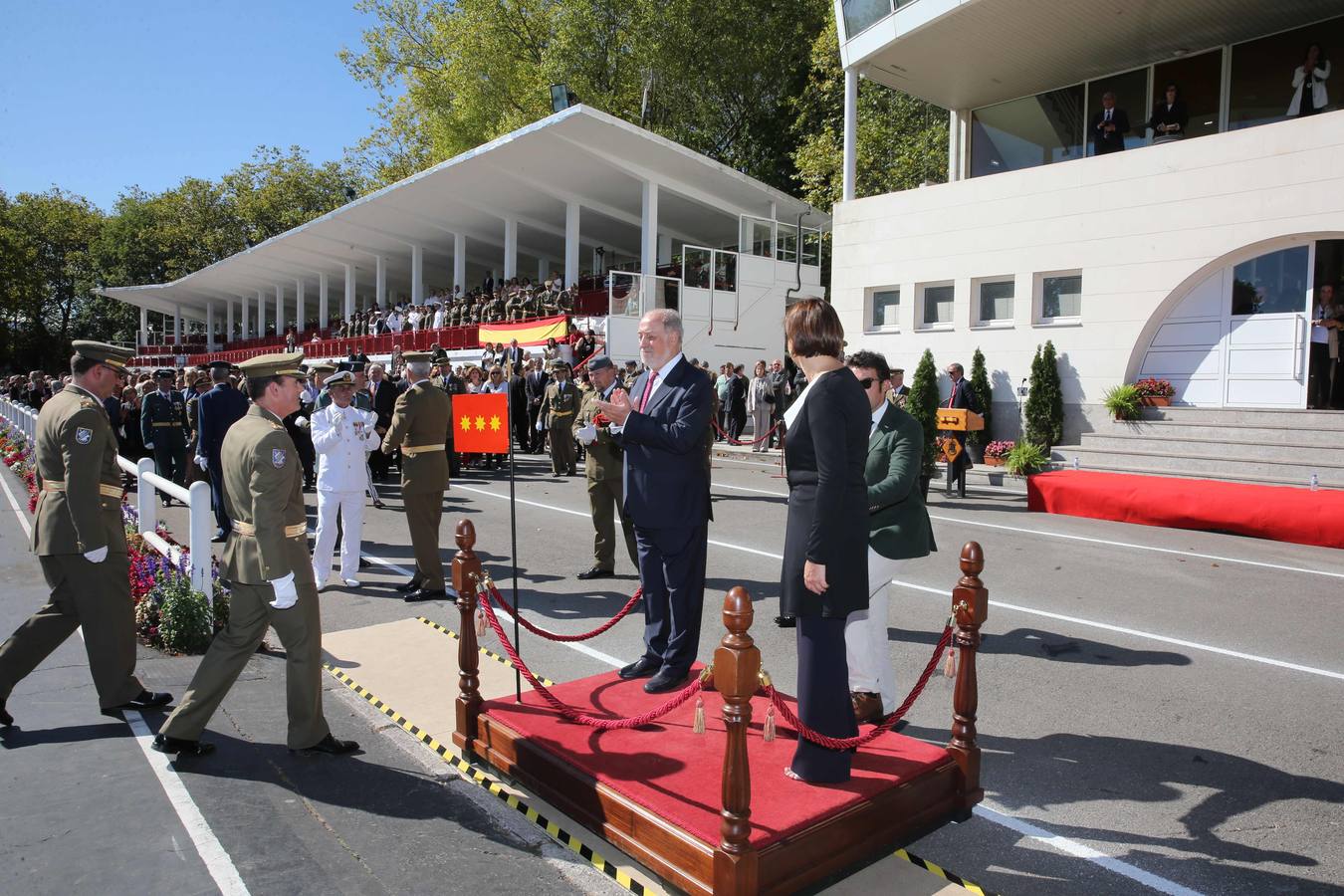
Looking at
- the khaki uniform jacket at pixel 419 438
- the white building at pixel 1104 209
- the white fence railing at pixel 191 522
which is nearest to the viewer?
the white fence railing at pixel 191 522

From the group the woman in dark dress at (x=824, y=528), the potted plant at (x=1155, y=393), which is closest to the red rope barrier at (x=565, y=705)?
the woman in dark dress at (x=824, y=528)

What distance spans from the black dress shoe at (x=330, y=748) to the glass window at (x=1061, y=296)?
15.7 meters

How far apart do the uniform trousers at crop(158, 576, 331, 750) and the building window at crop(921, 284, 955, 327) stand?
54.1 feet

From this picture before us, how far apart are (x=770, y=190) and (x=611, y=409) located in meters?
26.0

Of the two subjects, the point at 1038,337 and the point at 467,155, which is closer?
the point at 1038,337

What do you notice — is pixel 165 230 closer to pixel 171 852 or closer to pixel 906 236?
pixel 906 236

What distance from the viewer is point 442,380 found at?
17.4 meters

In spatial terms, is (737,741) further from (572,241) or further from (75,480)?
(572,241)

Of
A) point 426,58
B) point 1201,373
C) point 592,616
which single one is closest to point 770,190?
point 1201,373

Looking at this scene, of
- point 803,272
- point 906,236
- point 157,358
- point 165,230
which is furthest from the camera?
point 165,230

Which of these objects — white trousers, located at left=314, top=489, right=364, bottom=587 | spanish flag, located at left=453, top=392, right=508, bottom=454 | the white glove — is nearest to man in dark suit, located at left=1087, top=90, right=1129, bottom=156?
spanish flag, located at left=453, top=392, right=508, bottom=454

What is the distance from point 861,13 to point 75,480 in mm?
18909

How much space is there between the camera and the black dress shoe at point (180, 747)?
14.6 feet

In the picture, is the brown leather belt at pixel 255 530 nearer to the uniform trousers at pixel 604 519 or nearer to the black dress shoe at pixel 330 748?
the black dress shoe at pixel 330 748
